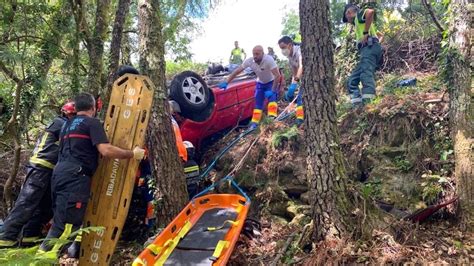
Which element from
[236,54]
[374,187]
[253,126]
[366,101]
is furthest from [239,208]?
[236,54]

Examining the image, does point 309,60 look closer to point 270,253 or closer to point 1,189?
point 270,253

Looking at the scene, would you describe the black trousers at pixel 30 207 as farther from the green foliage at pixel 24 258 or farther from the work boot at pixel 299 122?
the work boot at pixel 299 122

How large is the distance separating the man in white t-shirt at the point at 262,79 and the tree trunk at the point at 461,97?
285cm

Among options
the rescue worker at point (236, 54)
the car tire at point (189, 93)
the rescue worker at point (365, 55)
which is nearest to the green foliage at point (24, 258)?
the car tire at point (189, 93)

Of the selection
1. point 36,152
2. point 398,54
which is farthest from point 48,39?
point 398,54

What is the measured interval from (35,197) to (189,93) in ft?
8.29

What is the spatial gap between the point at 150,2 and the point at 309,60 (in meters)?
2.04

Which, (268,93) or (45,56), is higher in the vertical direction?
(45,56)

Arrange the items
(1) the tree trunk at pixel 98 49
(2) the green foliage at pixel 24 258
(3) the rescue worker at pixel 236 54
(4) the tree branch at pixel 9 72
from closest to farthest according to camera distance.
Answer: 1. (2) the green foliage at pixel 24 258
2. (4) the tree branch at pixel 9 72
3. (1) the tree trunk at pixel 98 49
4. (3) the rescue worker at pixel 236 54

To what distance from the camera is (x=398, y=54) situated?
7875mm

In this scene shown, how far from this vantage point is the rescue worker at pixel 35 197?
14.0 ft

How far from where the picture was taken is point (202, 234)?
414 centimetres

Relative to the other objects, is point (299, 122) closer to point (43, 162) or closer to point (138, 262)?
point (138, 262)

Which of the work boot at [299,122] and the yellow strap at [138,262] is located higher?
the work boot at [299,122]
